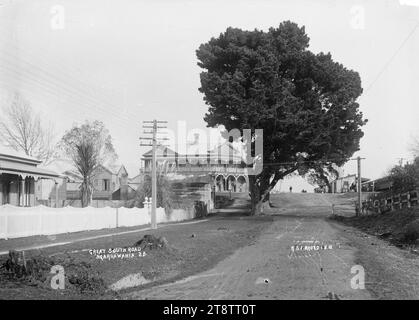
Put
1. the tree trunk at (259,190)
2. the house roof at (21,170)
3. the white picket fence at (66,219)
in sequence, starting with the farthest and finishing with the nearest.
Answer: the tree trunk at (259,190)
the house roof at (21,170)
the white picket fence at (66,219)

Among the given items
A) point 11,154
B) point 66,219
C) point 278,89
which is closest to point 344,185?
point 278,89

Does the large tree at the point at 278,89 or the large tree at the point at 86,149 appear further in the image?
the large tree at the point at 278,89

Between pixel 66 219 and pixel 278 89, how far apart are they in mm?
15712

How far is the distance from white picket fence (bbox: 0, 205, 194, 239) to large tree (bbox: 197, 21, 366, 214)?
7.88 metres

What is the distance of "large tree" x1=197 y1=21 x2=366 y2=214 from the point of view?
32.9 meters

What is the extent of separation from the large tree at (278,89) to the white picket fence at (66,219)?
25.9ft

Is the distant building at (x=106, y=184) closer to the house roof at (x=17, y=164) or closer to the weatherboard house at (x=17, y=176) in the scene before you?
the weatherboard house at (x=17, y=176)

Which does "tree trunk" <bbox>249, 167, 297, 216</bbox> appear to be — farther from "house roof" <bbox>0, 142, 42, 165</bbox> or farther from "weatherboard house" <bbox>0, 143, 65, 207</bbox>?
"house roof" <bbox>0, 142, 42, 165</bbox>

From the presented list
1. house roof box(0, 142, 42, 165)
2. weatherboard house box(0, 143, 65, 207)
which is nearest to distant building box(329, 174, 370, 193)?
weatherboard house box(0, 143, 65, 207)

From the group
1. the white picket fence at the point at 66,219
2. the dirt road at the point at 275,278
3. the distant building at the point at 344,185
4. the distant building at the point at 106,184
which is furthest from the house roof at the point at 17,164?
the distant building at the point at 344,185

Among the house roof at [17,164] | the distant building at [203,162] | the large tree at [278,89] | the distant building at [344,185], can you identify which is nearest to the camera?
the house roof at [17,164]

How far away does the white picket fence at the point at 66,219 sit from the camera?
62.7ft

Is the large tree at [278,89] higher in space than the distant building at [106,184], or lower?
higher
